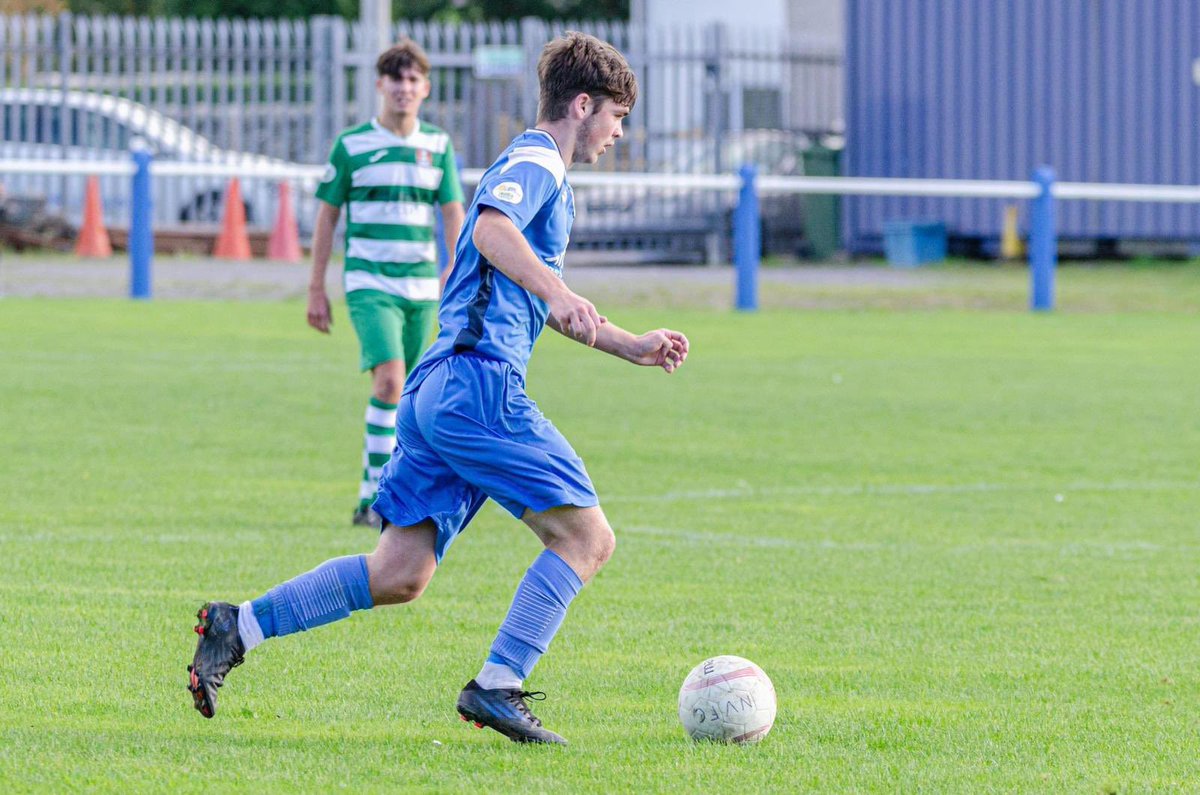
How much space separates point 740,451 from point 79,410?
13.0 ft

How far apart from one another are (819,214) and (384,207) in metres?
22.7

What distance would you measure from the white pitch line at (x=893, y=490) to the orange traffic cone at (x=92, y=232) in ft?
56.0

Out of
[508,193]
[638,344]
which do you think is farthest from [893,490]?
[508,193]

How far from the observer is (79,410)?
11.6 m

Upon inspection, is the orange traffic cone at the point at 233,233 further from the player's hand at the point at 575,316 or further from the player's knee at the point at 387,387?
the player's hand at the point at 575,316

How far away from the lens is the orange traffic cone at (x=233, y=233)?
25006 mm

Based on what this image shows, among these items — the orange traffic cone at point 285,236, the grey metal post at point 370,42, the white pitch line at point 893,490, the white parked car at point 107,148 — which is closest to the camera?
the white pitch line at point 893,490

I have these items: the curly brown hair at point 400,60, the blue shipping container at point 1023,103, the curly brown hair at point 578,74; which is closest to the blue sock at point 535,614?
the curly brown hair at point 578,74

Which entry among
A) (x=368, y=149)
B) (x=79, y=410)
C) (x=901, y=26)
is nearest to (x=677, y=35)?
(x=901, y=26)

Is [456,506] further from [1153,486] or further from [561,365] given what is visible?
[561,365]

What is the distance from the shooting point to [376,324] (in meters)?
8.13

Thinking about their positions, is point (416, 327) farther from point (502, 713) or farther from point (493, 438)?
point (502, 713)

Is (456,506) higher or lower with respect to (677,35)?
lower

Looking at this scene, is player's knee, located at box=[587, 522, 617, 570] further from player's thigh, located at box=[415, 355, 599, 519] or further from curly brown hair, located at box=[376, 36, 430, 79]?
curly brown hair, located at box=[376, 36, 430, 79]
